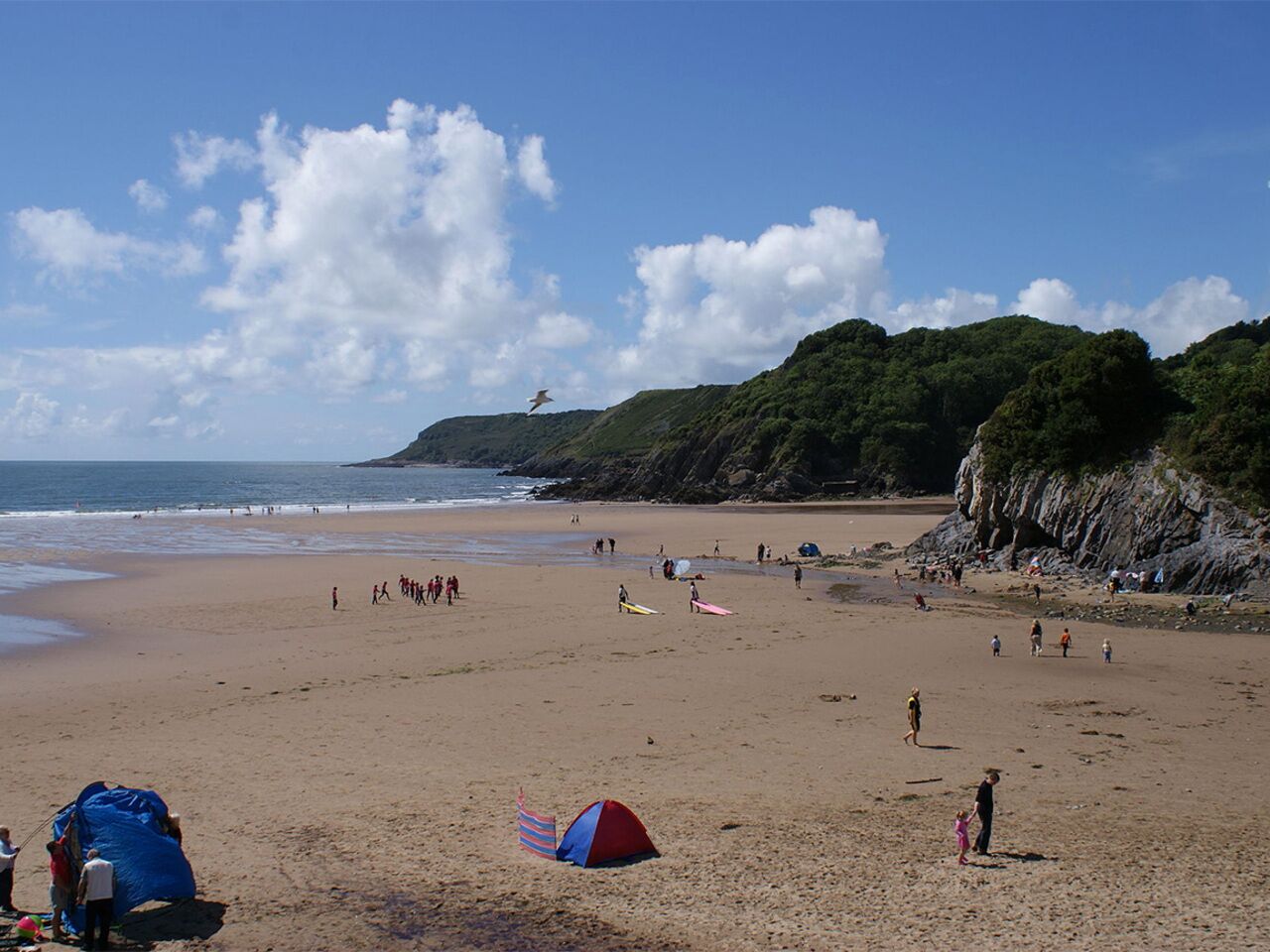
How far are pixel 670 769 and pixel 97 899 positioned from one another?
7758mm

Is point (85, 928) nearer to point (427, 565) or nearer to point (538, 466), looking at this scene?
point (427, 565)

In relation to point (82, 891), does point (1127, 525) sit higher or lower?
higher

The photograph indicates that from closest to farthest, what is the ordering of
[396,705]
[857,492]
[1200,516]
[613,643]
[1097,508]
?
[396,705]
[613,643]
[1200,516]
[1097,508]
[857,492]

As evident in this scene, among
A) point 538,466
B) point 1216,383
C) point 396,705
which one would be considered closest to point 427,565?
point 396,705

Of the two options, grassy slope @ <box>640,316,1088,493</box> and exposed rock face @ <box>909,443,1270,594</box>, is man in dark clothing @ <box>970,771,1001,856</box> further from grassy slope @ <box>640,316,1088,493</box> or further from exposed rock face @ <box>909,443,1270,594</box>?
grassy slope @ <box>640,316,1088,493</box>

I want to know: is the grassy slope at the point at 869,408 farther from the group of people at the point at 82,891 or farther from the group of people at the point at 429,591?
the group of people at the point at 82,891

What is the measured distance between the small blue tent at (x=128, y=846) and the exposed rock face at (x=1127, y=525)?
31.6 meters

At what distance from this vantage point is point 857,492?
88.9 metres

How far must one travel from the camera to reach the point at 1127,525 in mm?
33625

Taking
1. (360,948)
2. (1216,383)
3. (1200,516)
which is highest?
(1216,383)

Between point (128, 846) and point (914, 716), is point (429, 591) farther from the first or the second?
point (128, 846)

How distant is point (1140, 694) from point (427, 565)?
31.4m

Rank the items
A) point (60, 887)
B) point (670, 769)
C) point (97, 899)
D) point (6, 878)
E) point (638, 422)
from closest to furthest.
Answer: point (97, 899) → point (60, 887) → point (6, 878) → point (670, 769) → point (638, 422)

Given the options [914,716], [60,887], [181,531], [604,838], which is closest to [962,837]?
[604,838]
